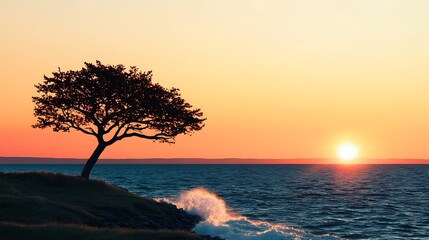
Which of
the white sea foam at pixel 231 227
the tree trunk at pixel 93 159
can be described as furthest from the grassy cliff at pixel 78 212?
the tree trunk at pixel 93 159

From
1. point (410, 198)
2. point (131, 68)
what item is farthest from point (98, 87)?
point (410, 198)

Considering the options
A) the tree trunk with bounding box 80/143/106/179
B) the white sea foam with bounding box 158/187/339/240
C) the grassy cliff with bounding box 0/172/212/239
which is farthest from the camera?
the tree trunk with bounding box 80/143/106/179

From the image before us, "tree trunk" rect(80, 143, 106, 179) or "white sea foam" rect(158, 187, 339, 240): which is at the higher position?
"tree trunk" rect(80, 143, 106, 179)

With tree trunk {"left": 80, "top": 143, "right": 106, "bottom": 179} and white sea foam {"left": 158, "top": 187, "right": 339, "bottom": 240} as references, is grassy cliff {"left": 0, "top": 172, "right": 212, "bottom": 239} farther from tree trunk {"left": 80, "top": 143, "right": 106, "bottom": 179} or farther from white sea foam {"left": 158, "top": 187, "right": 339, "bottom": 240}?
tree trunk {"left": 80, "top": 143, "right": 106, "bottom": 179}

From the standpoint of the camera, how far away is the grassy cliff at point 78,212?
30.8 m

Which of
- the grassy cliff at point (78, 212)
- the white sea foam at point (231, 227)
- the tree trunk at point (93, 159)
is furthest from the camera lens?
the tree trunk at point (93, 159)

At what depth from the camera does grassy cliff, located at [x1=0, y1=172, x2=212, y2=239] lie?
3081 cm

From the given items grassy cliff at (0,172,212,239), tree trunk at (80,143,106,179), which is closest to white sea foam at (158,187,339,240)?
grassy cliff at (0,172,212,239)

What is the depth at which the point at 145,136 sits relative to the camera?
2366 inches

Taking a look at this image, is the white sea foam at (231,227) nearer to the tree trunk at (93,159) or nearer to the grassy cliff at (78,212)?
the grassy cliff at (78,212)

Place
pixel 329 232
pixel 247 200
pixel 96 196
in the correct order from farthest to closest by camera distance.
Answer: pixel 247 200
pixel 329 232
pixel 96 196

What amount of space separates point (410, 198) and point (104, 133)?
5864 centimetres

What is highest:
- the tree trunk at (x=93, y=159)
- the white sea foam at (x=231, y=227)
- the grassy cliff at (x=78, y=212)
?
the tree trunk at (x=93, y=159)

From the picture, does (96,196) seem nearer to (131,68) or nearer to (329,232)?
(131,68)
